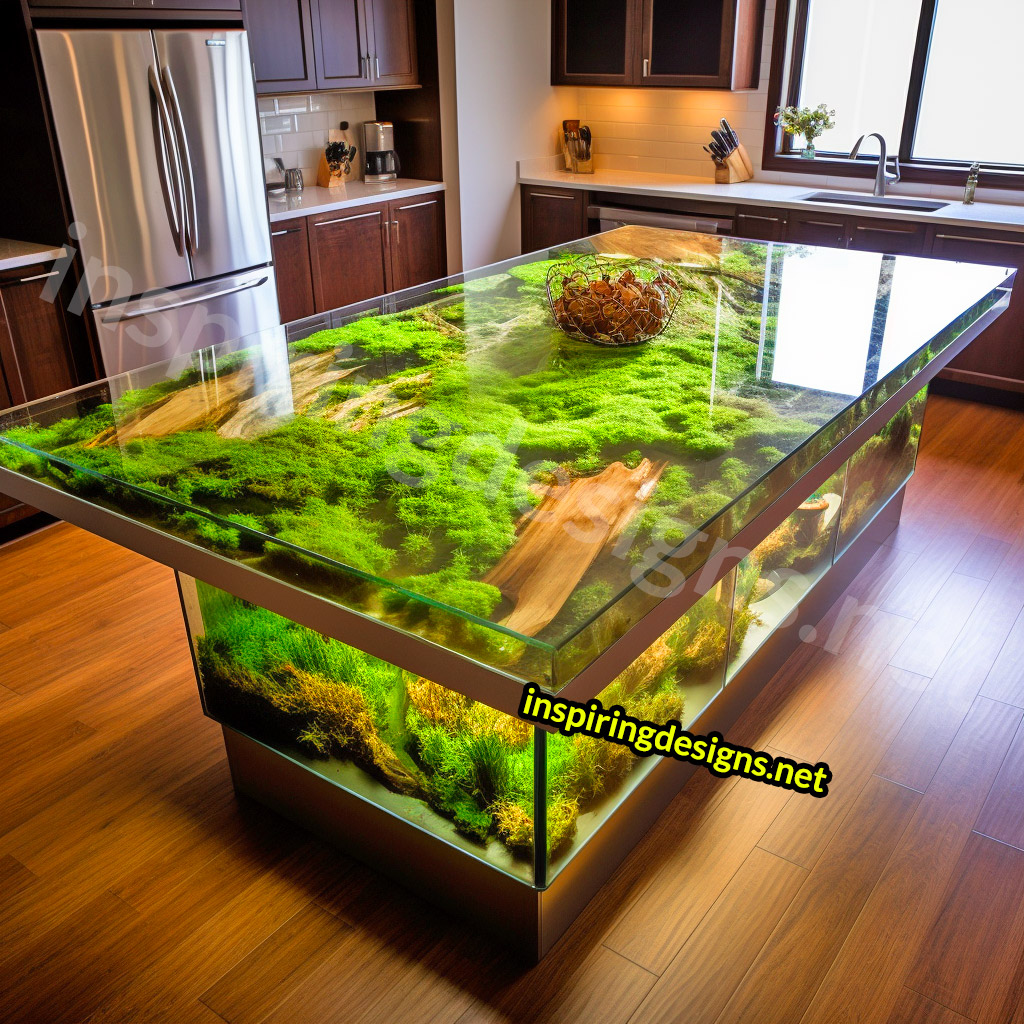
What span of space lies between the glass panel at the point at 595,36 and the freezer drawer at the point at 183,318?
241 centimetres

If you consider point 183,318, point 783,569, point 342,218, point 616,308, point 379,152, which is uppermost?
point 379,152

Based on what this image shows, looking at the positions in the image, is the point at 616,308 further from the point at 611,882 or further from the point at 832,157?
A: the point at 832,157

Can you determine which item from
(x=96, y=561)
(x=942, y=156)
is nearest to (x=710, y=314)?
(x=96, y=561)

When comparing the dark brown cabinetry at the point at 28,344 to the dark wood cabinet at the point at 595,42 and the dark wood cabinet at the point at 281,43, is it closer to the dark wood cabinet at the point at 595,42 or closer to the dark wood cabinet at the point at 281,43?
the dark wood cabinet at the point at 281,43

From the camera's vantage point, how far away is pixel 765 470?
1492 millimetres

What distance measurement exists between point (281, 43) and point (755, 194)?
2455 millimetres

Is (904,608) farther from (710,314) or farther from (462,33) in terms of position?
(462,33)

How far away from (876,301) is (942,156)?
118 inches

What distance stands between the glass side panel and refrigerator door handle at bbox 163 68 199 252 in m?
2.36

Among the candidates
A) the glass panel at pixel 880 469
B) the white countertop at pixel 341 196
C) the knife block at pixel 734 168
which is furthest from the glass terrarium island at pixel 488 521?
the knife block at pixel 734 168

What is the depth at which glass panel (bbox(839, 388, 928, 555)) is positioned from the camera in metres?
2.67

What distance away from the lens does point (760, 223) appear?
15.4 ft

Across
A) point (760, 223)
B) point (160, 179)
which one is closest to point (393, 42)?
point (160, 179)

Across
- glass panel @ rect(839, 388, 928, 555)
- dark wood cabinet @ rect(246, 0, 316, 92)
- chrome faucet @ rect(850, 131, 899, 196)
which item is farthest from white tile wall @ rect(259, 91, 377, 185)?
glass panel @ rect(839, 388, 928, 555)
